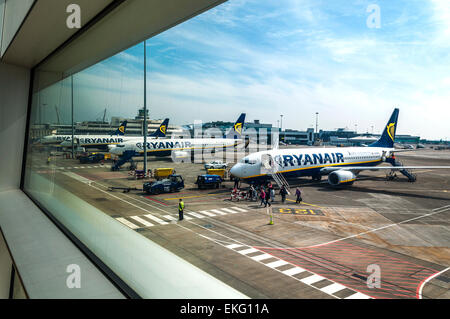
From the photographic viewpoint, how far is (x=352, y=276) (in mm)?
7762

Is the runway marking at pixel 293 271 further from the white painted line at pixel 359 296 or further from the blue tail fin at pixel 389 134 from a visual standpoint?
the blue tail fin at pixel 389 134

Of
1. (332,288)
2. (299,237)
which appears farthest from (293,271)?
(299,237)

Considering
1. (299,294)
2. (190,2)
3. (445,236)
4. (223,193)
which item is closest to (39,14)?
(190,2)

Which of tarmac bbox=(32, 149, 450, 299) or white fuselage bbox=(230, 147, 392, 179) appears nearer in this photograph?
tarmac bbox=(32, 149, 450, 299)

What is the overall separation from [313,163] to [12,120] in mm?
22170

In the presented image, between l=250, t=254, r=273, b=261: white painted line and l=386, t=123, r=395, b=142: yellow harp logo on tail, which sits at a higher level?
l=386, t=123, r=395, b=142: yellow harp logo on tail

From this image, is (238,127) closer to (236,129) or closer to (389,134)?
(236,129)

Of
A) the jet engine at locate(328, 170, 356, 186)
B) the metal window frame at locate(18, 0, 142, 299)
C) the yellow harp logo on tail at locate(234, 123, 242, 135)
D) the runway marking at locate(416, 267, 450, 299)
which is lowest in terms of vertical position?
the runway marking at locate(416, 267, 450, 299)

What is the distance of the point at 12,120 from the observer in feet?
19.2

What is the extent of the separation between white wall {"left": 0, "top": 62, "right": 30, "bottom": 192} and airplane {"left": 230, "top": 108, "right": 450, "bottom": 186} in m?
15.4

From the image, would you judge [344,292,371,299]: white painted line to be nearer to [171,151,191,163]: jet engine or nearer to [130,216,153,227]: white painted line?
[130,216,153,227]: white painted line

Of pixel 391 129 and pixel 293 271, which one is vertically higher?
pixel 391 129

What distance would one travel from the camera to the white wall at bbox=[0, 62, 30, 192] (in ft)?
18.2

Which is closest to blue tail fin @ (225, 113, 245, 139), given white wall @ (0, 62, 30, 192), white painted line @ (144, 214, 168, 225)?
white painted line @ (144, 214, 168, 225)
